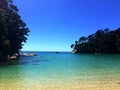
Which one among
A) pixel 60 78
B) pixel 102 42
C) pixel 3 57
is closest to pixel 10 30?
pixel 3 57

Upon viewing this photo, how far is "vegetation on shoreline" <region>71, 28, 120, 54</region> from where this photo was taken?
427 ft

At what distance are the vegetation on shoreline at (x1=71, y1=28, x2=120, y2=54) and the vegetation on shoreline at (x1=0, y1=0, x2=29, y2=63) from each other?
78.5m

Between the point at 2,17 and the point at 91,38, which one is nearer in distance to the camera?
the point at 2,17

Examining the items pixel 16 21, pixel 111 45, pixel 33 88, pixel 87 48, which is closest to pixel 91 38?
pixel 87 48

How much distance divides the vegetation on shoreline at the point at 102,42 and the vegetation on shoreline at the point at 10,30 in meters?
78.5

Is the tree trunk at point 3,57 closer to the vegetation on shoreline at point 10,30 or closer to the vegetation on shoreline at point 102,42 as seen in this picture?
the vegetation on shoreline at point 10,30

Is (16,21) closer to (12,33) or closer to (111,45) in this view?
(12,33)

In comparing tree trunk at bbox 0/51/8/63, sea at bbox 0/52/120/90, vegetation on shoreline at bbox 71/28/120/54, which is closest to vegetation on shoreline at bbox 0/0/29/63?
tree trunk at bbox 0/51/8/63

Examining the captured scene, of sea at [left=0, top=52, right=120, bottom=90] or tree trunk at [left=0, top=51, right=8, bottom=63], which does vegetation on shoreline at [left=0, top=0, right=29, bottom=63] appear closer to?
tree trunk at [left=0, top=51, right=8, bottom=63]

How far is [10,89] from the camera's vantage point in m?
17.6

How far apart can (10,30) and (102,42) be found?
88326 millimetres

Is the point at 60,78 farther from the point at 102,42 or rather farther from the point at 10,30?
the point at 102,42

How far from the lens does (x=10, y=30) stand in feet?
168

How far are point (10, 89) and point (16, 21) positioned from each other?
36910 millimetres
